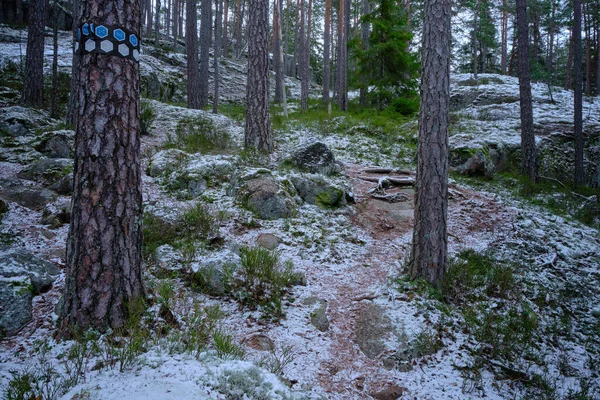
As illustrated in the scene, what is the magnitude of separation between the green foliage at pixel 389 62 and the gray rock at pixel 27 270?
14.1 m

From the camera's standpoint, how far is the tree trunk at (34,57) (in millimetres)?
11781

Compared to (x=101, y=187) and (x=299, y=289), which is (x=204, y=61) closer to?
(x=299, y=289)

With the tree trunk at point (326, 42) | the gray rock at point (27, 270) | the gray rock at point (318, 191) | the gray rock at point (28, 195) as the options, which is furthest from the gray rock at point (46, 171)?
the tree trunk at point (326, 42)

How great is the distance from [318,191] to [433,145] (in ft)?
9.79

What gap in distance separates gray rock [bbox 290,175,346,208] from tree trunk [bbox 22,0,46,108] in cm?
1142

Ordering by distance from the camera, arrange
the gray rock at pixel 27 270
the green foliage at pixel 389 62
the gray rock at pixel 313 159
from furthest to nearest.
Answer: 1. the green foliage at pixel 389 62
2. the gray rock at pixel 313 159
3. the gray rock at pixel 27 270

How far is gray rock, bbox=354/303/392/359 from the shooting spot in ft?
12.3

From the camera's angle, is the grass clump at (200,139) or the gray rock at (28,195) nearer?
the gray rock at (28,195)

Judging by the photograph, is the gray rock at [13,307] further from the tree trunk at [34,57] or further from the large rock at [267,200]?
the tree trunk at [34,57]

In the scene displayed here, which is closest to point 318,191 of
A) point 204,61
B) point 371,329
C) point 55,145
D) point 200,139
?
point 371,329

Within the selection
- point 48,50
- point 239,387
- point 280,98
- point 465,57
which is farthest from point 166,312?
point 465,57

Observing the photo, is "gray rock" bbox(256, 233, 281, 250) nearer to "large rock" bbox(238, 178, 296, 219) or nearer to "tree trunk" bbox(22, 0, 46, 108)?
"large rock" bbox(238, 178, 296, 219)

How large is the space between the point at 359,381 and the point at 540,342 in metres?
2.55

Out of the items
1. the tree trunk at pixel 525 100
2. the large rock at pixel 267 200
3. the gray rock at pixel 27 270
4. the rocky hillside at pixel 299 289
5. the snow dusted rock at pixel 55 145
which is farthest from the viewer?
the tree trunk at pixel 525 100
